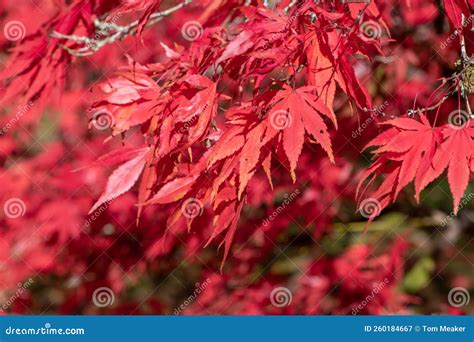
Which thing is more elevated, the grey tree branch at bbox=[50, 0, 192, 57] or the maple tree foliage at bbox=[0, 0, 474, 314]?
the grey tree branch at bbox=[50, 0, 192, 57]

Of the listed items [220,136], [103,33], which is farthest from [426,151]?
[103,33]

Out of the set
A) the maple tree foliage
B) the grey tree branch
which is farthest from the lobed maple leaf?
the grey tree branch

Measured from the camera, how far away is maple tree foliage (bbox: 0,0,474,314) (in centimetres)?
112

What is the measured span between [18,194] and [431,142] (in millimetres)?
1228

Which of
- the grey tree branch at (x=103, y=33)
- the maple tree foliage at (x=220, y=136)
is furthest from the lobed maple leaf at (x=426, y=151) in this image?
the grey tree branch at (x=103, y=33)

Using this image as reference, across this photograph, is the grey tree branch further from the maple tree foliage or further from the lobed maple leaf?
the lobed maple leaf

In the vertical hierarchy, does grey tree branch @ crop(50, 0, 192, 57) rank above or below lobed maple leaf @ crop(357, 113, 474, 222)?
above

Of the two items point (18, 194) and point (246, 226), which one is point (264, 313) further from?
point (18, 194)

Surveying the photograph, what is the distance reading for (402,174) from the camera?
1.13 metres

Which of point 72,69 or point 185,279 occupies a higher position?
point 72,69

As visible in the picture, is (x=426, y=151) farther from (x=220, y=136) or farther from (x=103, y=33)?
(x=103, y=33)

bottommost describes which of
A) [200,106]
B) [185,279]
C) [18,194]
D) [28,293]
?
[185,279]

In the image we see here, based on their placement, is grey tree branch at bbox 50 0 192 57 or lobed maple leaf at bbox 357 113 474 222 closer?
lobed maple leaf at bbox 357 113 474 222

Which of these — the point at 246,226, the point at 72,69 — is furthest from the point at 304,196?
the point at 72,69
